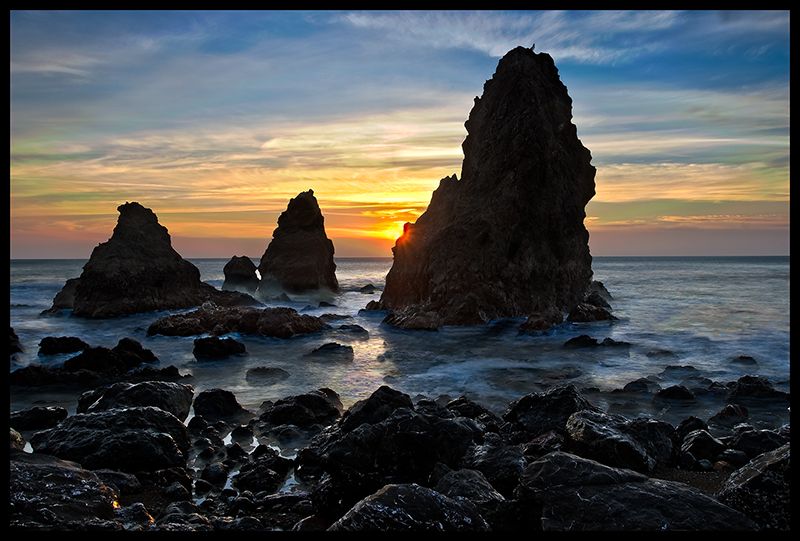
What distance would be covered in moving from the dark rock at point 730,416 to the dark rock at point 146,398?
38.5 ft

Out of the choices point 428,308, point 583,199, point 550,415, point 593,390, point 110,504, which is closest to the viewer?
point 110,504

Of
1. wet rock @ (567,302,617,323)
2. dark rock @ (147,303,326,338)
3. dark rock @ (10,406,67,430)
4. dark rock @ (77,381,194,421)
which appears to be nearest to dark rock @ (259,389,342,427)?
dark rock @ (77,381,194,421)

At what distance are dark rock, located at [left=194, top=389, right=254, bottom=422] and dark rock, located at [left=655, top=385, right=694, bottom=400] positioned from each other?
34.4 ft

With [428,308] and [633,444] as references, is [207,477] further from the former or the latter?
[428,308]

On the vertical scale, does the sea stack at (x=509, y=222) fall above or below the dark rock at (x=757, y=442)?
above

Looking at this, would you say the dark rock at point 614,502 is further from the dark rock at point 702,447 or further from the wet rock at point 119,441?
the wet rock at point 119,441

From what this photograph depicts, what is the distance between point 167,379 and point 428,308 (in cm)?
1768

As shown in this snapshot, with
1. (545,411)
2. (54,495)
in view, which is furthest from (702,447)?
(54,495)

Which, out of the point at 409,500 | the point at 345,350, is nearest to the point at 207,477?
the point at 409,500

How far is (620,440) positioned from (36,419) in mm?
11452

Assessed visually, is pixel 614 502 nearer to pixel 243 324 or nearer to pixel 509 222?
pixel 243 324

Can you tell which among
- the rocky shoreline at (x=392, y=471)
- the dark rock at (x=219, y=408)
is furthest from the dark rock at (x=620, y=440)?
the dark rock at (x=219, y=408)

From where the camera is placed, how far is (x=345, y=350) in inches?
932

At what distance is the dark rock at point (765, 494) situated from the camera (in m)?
5.91
